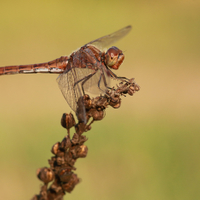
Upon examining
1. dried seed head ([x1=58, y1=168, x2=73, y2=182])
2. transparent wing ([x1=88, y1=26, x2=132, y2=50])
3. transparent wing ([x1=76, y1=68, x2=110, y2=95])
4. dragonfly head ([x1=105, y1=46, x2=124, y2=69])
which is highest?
transparent wing ([x1=88, y1=26, x2=132, y2=50])

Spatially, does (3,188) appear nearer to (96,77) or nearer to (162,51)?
(96,77)

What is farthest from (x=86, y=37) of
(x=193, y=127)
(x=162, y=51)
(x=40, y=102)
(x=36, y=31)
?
(x=193, y=127)

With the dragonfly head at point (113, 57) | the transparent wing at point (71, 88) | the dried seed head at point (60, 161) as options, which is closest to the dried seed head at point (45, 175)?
the dried seed head at point (60, 161)

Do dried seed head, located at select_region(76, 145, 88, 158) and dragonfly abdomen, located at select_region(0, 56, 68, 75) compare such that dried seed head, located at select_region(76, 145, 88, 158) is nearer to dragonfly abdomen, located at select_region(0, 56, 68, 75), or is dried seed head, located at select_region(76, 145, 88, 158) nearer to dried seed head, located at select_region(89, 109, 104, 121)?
dried seed head, located at select_region(89, 109, 104, 121)

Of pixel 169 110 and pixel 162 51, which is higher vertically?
pixel 162 51

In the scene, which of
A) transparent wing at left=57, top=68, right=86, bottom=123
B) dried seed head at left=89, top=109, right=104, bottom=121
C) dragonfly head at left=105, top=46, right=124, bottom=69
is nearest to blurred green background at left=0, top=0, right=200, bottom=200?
transparent wing at left=57, top=68, right=86, bottom=123

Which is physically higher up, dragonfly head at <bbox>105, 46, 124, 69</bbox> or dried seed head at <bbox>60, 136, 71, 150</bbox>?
dragonfly head at <bbox>105, 46, 124, 69</bbox>

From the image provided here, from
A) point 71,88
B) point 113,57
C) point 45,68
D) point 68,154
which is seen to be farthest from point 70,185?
point 45,68
